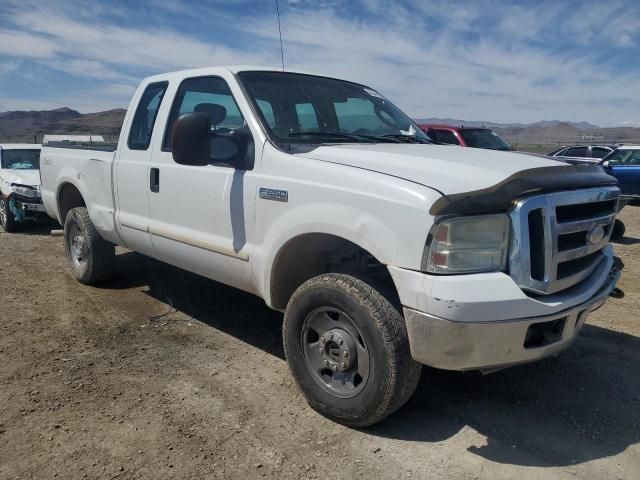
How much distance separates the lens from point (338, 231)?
297 cm

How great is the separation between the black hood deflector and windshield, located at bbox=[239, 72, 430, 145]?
1.35 metres

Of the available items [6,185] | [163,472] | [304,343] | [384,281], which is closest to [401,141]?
[384,281]

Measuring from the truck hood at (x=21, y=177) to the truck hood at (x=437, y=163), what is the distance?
26.5 feet

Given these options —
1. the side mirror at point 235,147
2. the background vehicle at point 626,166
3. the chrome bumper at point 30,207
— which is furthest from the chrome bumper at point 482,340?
the background vehicle at point 626,166

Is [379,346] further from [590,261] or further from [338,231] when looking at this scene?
[590,261]

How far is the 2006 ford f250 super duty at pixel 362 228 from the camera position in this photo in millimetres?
2613

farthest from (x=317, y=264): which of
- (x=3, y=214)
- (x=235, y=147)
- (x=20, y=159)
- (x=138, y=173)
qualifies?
(x=20, y=159)

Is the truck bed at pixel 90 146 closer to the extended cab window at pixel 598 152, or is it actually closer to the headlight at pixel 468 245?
the headlight at pixel 468 245

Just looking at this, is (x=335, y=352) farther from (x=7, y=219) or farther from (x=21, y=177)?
(x=21, y=177)

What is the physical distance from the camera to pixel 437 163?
300 centimetres

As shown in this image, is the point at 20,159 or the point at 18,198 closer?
the point at 18,198

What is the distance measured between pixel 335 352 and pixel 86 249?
363 cm

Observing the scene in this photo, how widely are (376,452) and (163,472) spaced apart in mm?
1083

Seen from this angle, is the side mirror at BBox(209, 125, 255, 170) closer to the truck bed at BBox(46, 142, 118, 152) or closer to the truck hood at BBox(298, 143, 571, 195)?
the truck hood at BBox(298, 143, 571, 195)
